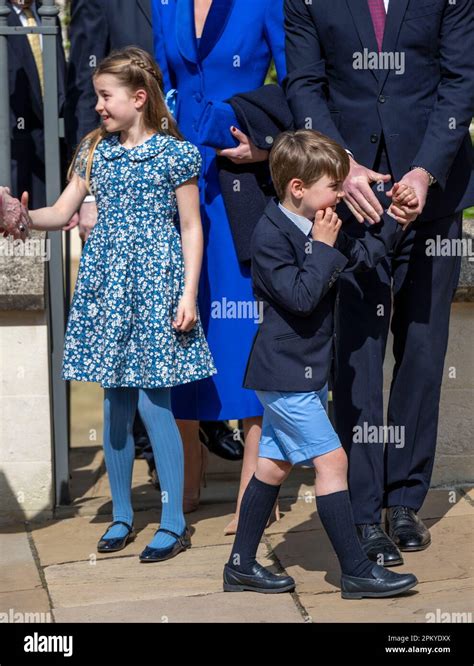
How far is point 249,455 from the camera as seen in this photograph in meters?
5.04

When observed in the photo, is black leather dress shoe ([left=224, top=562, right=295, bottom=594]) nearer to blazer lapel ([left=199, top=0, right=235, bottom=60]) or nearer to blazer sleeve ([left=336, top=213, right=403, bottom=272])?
blazer sleeve ([left=336, top=213, right=403, bottom=272])

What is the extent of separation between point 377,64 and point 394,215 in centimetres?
54

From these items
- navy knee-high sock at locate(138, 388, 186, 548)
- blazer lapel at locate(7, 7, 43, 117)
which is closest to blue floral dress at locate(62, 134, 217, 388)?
navy knee-high sock at locate(138, 388, 186, 548)

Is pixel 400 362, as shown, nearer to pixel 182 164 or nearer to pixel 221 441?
pixel 182 164

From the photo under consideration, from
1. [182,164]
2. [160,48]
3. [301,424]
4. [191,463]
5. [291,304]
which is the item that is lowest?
[191,463]

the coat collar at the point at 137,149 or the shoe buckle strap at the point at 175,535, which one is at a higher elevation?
the coat collar at the point at 137,149

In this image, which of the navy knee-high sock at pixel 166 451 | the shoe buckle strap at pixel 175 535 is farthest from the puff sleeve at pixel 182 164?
the shoe buckle strap at pixel 175 535

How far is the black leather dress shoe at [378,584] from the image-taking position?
4219 millimetres

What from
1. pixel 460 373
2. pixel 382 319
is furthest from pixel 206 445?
pixel 382 319

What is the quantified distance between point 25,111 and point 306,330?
2.11 metres

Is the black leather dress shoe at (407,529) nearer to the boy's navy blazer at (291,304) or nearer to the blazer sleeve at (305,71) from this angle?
the boy's navy blazer at (291,304)

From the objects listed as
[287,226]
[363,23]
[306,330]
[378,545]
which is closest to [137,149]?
[287,226]

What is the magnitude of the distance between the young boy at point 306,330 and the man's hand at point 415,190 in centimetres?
3

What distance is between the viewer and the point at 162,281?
4801 mm
